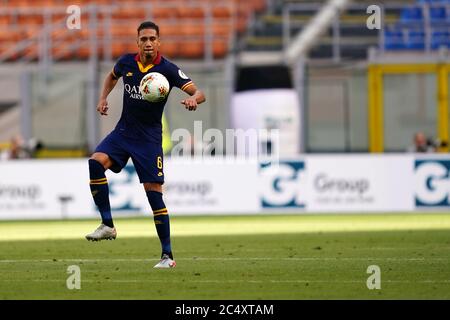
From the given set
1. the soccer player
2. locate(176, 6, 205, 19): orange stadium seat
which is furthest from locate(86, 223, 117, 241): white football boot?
locate(176, 6, 205, 19): orange stadium seat

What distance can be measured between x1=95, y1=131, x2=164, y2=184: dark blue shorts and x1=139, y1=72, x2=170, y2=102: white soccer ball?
21.4 inches

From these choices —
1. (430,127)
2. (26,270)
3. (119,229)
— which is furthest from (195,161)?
(26,270)

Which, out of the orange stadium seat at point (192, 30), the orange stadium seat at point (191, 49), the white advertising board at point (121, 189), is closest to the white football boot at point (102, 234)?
the white advertising board at point (121, 189)

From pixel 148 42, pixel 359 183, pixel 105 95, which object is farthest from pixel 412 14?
pixel 148 42

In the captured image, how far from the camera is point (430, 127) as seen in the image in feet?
90.9

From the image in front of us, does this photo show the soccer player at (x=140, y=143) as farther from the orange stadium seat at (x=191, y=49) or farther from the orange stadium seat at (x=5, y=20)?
the orange stadium seat at (x=5, y=20)

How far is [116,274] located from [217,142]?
52.3 feet

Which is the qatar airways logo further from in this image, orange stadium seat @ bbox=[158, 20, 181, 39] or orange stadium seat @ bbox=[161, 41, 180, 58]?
orange stadium seat @ bbox=[158, 20, 181, 39]

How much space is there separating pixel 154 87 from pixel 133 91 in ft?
1.23

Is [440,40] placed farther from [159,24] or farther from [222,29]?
[159,24]

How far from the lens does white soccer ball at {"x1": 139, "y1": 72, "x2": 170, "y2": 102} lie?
454 inches

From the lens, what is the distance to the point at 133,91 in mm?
11828
